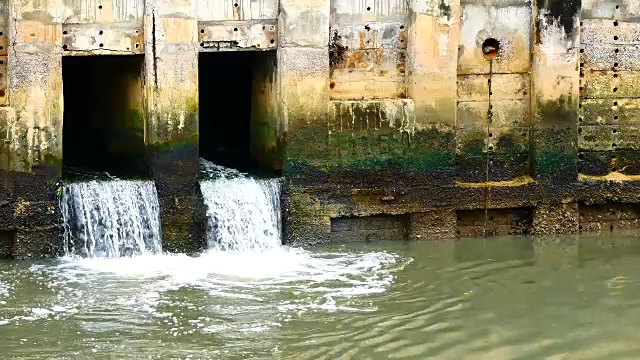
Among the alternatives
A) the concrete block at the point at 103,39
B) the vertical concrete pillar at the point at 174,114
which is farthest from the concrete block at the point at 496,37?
the concrete block at the point at 103,39

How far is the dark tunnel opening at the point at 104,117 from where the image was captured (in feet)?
37.2

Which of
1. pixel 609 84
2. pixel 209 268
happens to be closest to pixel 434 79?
pixel 609 84

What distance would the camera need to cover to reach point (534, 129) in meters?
11.5

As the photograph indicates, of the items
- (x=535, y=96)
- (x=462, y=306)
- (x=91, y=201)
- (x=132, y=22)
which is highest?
(x=132, y=22)

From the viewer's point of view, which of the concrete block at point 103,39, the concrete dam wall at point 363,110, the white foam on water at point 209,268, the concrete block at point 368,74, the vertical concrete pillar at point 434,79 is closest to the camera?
the white foam on water at point 209,268

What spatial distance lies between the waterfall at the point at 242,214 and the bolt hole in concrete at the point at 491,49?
260 centimetres

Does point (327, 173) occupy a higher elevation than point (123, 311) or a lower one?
higher

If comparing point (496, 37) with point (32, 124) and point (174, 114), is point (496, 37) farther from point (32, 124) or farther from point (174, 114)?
point (32, 124)

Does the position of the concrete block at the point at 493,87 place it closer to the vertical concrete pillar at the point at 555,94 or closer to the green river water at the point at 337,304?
the vertical concrete pillar at the point at 555,94

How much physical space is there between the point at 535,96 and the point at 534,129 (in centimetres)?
34

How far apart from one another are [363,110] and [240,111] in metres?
2.90

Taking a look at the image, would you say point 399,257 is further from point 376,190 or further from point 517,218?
point 517,218

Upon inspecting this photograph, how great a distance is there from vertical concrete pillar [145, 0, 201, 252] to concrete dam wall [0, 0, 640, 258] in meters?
0.01

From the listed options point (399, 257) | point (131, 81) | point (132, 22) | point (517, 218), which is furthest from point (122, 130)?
point (517, 218)
